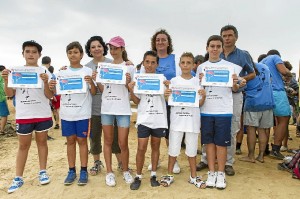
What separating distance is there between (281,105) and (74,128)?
4.68 meters

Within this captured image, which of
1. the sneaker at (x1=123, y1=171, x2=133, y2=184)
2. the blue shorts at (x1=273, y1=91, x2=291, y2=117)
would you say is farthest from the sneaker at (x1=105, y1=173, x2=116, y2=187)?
the blue shorts at (x1=273, y1=91, x2=291, y2=117)

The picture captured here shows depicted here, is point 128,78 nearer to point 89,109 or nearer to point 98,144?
point 89,109

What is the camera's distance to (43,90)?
4793mm

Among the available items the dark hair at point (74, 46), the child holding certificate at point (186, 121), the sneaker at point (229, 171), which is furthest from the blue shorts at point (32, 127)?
the sneaker at point (229, 171)

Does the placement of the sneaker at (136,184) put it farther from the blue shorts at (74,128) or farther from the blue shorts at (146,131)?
the blue shorts at (74,128)

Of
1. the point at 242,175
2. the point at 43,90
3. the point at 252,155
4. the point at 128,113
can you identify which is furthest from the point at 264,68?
the point at 43,90

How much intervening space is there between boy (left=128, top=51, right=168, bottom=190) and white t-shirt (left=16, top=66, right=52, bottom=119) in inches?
60.2

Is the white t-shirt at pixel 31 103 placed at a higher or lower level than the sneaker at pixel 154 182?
higher

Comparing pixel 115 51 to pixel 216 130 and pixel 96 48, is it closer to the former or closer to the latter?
pixel 96 48

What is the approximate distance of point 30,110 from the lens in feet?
15.2

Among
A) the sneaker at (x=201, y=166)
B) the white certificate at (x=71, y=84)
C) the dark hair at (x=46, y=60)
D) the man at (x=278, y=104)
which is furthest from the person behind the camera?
the dark hair at (x=46, y=60)

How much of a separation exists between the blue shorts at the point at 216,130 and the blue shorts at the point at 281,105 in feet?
8.59

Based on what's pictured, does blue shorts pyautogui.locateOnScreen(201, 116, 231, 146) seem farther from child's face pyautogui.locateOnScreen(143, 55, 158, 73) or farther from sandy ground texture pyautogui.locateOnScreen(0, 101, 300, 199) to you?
child's face pyautogui.locateOnScreen(143, 55, 158, 73)

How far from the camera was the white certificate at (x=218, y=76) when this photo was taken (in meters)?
4.36
